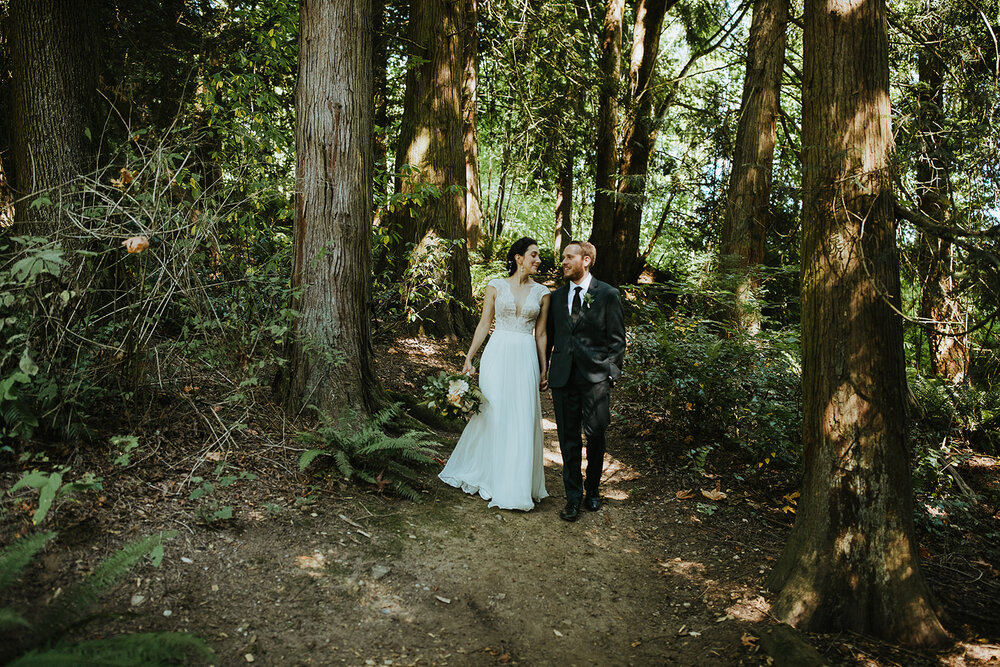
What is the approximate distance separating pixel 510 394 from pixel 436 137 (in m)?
5.67

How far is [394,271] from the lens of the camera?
10.3m

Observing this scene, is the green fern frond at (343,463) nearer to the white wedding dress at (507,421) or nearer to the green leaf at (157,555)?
the white wedding dress at (507,421)

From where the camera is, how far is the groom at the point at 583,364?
20.0 feet

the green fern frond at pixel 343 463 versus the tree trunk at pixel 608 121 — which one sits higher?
the tree trunk at pixel 608 121

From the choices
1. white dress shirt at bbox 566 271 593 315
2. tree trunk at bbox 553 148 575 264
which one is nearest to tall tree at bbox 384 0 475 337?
white dress shirt at bbox 566 271 593 315

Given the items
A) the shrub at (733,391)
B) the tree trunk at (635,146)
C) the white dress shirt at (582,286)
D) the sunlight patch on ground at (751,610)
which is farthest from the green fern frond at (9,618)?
the tree trunk at (635,146)

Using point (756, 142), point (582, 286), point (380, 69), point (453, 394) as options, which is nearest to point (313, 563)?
point (453, 394)

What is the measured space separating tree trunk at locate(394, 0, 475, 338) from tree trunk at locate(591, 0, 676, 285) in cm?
584

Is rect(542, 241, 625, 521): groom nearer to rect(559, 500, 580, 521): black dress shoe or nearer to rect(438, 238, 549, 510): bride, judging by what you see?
rect(559, 500, 580, 521): black dress shoe

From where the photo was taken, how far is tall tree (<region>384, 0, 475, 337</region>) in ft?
33.9

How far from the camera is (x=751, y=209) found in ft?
37.3

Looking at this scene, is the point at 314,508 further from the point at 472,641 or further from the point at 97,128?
the point at 97,128

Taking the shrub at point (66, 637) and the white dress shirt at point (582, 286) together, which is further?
the white dress shirt at point (582, 286)

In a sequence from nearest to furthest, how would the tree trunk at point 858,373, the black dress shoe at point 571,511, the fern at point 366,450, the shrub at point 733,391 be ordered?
the tree trunk at point 858,373, the fern at point 366,450, the black dress shoe at point 571,511, the shrub at point 733,391
